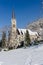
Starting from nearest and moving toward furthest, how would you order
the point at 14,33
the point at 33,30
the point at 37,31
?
the point at 14,33 < the point at 37,31 < the point at 33,30

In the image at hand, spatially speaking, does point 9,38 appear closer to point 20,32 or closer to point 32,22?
point 20,32

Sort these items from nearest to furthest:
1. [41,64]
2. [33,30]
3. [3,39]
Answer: [41,64], [3,39], [33,30]

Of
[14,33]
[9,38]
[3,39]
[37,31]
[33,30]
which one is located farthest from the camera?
[33,30]

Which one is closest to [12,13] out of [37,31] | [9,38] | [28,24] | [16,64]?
[28,24]

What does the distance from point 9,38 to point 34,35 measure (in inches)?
856

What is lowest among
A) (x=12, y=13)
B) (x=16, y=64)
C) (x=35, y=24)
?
(x=16, y=64)

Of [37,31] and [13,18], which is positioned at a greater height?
[13,18]

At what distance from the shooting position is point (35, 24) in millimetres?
108438

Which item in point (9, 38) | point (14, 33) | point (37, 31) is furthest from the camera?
point (37, 31)

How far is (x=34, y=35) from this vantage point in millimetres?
109000

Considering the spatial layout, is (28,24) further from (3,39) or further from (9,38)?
(3,39)

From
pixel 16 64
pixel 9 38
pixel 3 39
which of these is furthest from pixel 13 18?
pixel 16 64

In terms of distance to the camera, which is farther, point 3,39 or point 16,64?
point 3,39

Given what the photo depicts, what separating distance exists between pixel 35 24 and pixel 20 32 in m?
11.2
